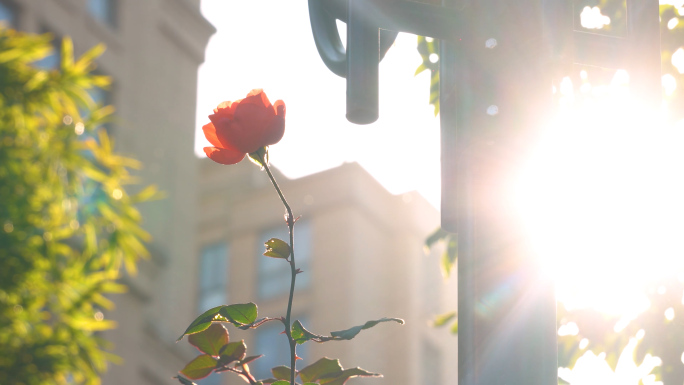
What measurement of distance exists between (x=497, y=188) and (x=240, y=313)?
19.5 inches

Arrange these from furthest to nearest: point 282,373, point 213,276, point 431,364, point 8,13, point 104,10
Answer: point 213,276 < point 431,364 < point 104,10 < point 8,13 < point 282,373

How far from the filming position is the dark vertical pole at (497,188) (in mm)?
1285

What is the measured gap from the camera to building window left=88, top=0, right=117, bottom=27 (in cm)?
1750

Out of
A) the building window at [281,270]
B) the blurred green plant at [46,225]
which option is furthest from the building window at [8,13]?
the building window at [281,270]

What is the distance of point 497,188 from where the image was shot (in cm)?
132

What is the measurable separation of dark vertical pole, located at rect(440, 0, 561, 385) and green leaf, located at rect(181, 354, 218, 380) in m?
0.49

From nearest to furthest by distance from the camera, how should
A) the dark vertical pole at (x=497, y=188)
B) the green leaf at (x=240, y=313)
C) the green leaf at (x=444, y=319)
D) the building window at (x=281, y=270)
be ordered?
the dark vertical pole at (x=497, y=188)
the green leaf at (x=240, y=313)
the green leaf at (x=444, y=319)
the building window at (x=281, y=270)

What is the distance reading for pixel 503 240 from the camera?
1306 mm

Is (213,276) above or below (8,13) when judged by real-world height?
below

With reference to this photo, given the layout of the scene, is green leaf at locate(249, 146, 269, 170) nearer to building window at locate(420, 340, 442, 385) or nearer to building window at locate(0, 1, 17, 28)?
building window at locate(0, 1, 17, 28)

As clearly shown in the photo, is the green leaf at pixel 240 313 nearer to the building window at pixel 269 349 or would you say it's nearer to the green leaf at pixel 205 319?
the green leaf at pixel 205 319

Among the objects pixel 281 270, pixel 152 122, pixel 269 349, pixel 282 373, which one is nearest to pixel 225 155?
pixel 282 373

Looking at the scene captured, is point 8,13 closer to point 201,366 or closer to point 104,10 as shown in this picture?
point 104,10

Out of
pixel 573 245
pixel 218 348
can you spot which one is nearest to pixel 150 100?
pixel 573 245
